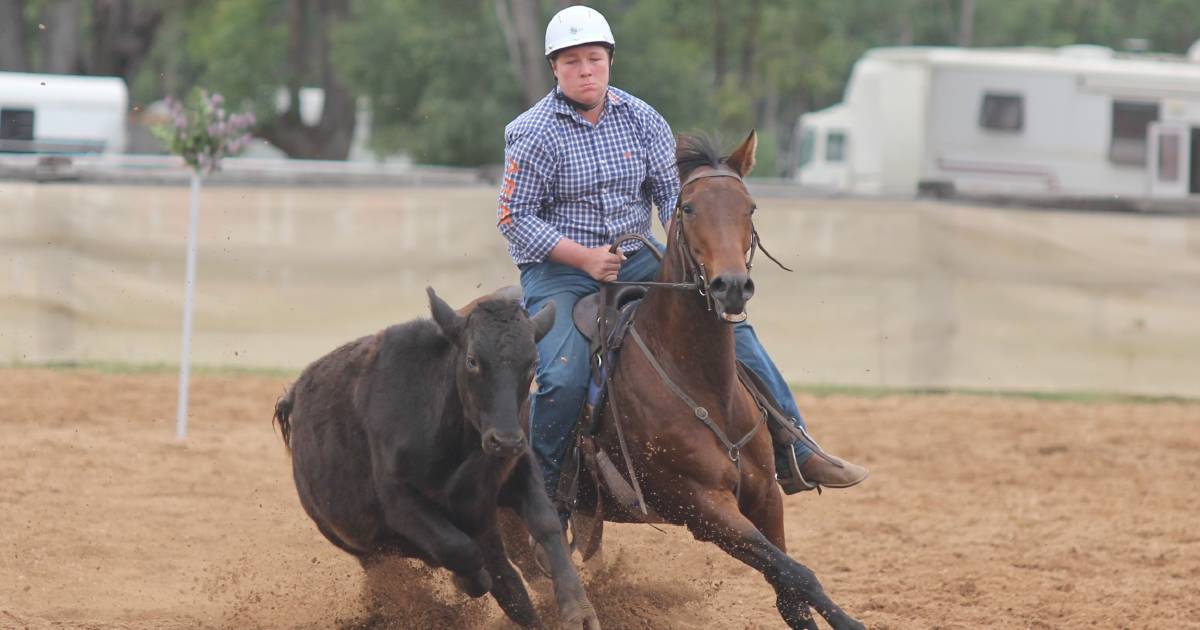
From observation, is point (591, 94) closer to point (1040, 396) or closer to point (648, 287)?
point (648, 287)

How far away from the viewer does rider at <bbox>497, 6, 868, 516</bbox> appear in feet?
17.3

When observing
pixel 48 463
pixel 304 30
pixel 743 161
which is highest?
pixel 304 30

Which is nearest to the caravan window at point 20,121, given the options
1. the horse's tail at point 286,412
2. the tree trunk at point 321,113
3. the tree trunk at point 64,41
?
the tree trunk at point 64,41

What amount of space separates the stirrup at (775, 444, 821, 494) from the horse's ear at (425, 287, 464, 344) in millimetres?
1343

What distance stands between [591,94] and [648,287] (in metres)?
0.74

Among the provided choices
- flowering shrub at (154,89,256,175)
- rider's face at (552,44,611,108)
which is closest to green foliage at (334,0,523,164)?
flowering shrub at (154,89,256,175)

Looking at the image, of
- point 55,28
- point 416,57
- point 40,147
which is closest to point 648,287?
point 40,147

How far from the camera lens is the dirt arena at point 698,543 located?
5.93 meters

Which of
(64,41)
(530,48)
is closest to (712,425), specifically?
(530,48)

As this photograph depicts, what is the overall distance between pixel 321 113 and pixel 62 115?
9.97 metres

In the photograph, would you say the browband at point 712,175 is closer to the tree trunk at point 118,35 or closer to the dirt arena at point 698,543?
the dirt arena at point 698,543

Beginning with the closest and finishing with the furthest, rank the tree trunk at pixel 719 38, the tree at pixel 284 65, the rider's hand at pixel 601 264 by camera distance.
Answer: the rider's hand at pixel 601 264, the tree at pixel 284 65, the tree trunk at pixel 719 38

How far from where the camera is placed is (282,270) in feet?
40.1

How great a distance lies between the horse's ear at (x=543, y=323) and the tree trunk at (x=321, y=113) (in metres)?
27.6
